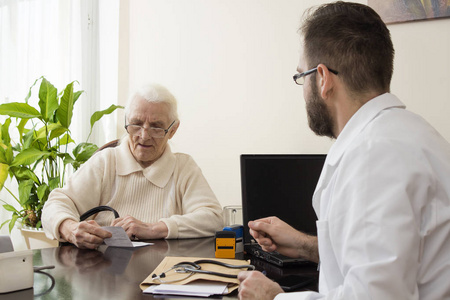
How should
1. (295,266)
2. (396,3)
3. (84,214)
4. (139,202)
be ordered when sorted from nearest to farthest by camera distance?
(295,266)
(84,214)
(139,202)
(396,3)

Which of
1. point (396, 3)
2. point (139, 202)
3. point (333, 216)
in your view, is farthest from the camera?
point (396, 3)

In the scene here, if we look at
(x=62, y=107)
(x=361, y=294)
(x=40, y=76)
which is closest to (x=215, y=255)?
(x=361, y=294)

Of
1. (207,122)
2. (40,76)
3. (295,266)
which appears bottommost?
(295,266)

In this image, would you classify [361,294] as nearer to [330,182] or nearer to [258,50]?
[330,182]

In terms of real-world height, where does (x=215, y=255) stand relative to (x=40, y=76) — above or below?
below

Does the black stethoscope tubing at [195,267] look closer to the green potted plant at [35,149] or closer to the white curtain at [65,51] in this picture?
the green potted plant at [35,149]

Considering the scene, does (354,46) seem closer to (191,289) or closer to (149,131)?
(191,289)

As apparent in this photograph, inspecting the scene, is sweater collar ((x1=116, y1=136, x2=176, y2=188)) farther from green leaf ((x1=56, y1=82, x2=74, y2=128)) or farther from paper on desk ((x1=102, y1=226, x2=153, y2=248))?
green leaf ((x1=56, y1=82, x2=74, y2=128))

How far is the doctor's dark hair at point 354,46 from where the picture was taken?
3.71 ft

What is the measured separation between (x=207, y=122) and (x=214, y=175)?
0.36 meters

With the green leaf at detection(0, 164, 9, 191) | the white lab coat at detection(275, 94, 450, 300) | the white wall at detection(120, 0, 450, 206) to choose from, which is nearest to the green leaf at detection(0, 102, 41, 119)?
the green leaf at detection(0, 164, 9, 191)

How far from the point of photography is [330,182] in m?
1.02

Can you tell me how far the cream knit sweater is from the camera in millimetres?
2176

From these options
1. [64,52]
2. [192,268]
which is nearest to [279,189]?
[192,268]
